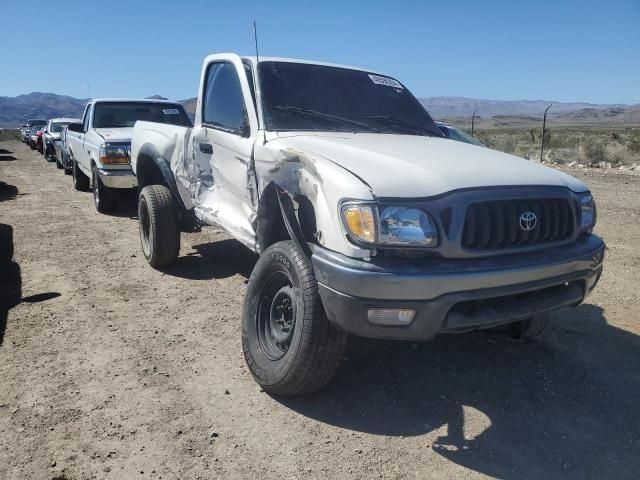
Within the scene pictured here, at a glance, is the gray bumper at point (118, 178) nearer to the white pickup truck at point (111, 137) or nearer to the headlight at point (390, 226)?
the white pickup truck at point (111, 137)

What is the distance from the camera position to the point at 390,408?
297 cm

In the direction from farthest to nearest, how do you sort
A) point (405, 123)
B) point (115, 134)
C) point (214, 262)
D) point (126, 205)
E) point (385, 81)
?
point (126, 205) < point (115, 134) < point (214, 262) < point (385, 81) < point (405, 123)

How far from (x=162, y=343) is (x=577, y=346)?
3.09 meters

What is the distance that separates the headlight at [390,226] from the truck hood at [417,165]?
87 millimetres

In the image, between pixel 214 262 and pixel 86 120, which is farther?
pixel 86 120

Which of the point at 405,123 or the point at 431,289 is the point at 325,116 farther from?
the point at 431,289

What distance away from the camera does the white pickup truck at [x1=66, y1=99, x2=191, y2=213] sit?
25.6 feet

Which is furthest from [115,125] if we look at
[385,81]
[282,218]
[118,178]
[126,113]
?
[282,218]

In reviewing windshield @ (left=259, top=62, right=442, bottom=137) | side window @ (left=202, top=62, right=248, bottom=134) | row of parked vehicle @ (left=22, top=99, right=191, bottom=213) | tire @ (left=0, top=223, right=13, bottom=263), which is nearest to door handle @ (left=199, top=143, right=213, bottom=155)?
Result: side window @ (left=202, top=62, right=248, bottom=134)

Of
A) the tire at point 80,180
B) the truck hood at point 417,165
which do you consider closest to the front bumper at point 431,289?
the truck hood at point 417,165

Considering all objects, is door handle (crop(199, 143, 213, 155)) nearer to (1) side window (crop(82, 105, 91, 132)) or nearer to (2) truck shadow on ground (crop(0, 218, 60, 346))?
(2) truck shadow on ground (crop(0, 218, 60, 346))

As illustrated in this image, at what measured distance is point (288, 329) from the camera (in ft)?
10.1

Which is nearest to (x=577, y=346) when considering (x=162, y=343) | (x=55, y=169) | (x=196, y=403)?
(x=196, y=403)

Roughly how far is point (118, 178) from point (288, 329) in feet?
18.9
